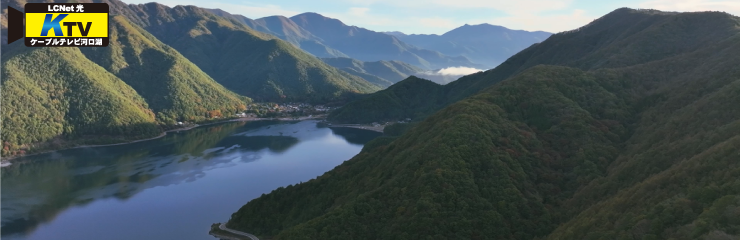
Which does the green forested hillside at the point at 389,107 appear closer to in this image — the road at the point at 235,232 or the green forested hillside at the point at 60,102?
the green forested hillside at the point at 60,102

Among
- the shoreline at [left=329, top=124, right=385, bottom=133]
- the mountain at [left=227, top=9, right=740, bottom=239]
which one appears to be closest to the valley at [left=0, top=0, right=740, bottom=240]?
the mountain at [left=227, top=9, right=740, bottom=239]

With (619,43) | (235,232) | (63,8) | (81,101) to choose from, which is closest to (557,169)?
(235,232)

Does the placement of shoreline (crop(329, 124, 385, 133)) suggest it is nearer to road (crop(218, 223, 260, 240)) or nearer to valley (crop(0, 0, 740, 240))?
valley (crop(0, 0, 740, 240))

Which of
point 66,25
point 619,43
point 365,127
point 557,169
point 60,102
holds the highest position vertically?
point 619,43

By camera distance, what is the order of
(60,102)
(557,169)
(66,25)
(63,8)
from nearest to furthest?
(63,8), (66,25), (557,169), (60,102)

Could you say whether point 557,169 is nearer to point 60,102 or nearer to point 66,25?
point 66,25

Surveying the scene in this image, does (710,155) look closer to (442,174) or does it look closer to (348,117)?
(442,174)

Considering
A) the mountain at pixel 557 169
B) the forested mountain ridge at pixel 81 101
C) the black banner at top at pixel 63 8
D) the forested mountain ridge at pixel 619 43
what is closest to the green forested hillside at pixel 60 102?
the forested mountain ridge at pixel 81 101

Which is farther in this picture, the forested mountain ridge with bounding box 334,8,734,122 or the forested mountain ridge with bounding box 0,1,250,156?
the forested mountain ridge with bounding box 0,1,250,156
